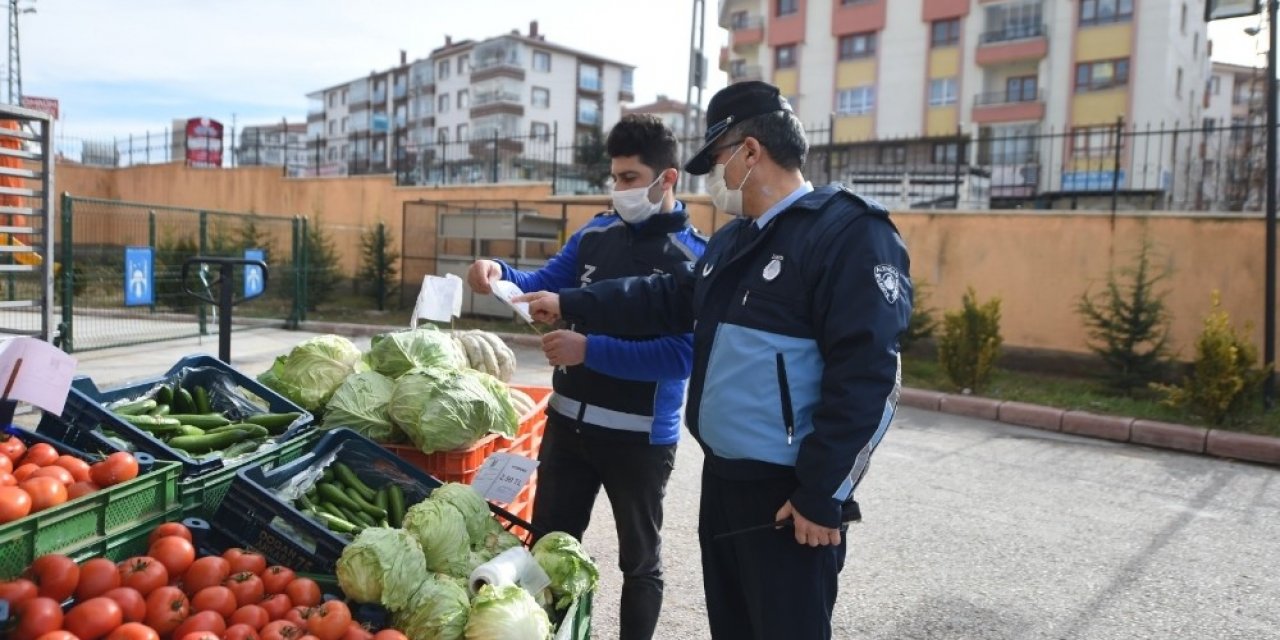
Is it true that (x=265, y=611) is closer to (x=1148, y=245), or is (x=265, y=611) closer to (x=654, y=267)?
(x=654, y=267)

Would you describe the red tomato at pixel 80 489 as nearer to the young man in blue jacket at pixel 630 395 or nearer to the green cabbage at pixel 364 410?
the green cabbage at pixel 364 410

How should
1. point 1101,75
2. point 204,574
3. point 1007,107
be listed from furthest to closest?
1. point 1007,107
2. point 1101,75
3. point 204,574

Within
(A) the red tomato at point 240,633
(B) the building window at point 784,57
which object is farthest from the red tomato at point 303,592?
(B) the building window at point 784,57

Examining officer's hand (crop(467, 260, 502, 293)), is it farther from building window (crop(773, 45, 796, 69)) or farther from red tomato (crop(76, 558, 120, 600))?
building window (crop(773, 45, 796, 69))

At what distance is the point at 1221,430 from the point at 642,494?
783 centimetres

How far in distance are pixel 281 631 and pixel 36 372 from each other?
1.25m

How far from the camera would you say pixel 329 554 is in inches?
106

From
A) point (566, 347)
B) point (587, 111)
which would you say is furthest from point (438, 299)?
point (587, 111)

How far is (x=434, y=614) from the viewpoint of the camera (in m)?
2.45

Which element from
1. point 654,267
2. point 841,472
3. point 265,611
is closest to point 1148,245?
point 654,267

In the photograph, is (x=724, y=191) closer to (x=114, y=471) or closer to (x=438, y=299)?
(x=438, y=299)

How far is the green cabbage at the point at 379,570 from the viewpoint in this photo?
8.09ft

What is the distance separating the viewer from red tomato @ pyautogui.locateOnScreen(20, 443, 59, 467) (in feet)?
Answer: 8.78

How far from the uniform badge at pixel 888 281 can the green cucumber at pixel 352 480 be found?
6.73 ft
